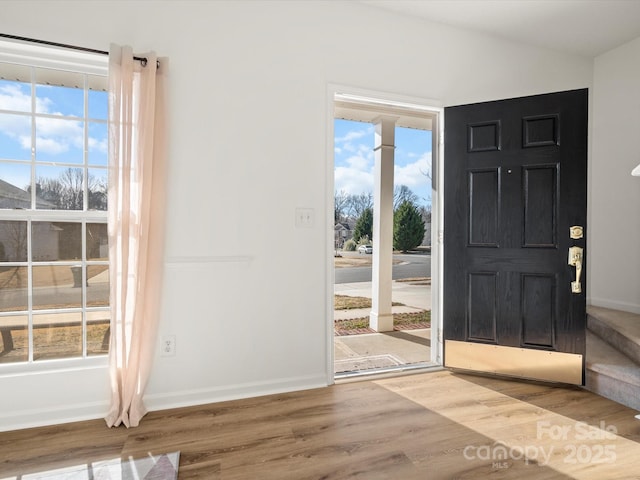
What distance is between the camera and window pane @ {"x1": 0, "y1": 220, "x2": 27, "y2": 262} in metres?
2.10

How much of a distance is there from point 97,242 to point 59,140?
0.69 m

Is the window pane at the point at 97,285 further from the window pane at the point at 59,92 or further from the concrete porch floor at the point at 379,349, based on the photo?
the concrete porch floor at the point at 379,349

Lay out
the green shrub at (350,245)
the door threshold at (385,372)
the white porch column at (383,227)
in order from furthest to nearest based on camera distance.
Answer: the green shrub at (350,245) < the white porch column at (383,227) < the door threshold at (385,372)

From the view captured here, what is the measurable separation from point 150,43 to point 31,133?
94 cm

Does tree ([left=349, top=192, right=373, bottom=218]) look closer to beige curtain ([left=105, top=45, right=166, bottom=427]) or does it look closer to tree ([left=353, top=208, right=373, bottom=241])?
tree ([left=353, top=208, right=373, bottom=241])

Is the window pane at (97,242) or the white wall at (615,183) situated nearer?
the window pane at (97,242)

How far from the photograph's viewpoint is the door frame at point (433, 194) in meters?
2.67

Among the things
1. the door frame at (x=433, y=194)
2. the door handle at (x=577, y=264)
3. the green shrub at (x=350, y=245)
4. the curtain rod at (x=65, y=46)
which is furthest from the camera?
the green shrub at (x=350, y=245)

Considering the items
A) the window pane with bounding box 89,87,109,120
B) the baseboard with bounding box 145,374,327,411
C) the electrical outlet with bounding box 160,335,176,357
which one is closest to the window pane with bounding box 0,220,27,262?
the window pane with bounding box 89,87,109,120

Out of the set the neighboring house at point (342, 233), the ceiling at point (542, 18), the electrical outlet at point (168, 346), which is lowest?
the electrical outlet at point (168, 346)

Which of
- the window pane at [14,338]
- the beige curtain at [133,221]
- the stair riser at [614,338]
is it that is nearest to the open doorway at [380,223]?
the stair riser at [614,338]

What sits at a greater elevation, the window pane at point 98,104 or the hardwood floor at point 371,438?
the window pane at point 98,104

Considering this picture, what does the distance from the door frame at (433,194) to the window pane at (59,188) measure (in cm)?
Result: 169

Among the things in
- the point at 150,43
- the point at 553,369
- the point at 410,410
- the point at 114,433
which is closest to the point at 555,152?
the point at 553,369
